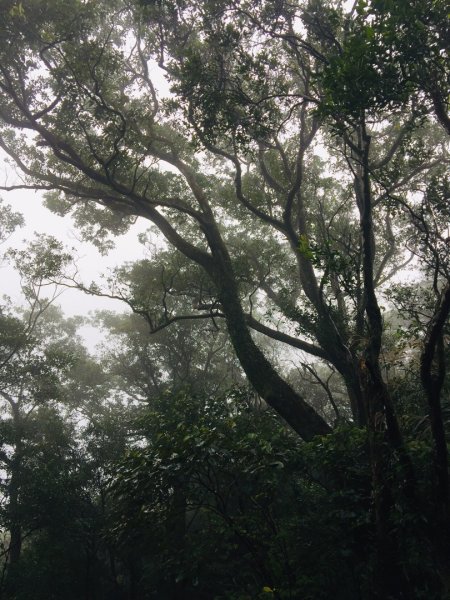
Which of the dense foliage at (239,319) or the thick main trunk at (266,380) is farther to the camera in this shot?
the thick main trunk at (266,380)

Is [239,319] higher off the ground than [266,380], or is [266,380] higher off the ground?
[239,319]

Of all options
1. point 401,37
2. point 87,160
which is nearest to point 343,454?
point 401,37

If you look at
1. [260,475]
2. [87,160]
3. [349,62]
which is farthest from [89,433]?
[349,62]

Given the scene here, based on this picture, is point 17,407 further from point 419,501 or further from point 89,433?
point 419,501

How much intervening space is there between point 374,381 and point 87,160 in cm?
1002

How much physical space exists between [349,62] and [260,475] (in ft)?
15.8

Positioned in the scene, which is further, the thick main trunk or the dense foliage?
the thick main trunk

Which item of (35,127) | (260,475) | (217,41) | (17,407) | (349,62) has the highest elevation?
(217,41)

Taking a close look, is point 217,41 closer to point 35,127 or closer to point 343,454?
point 35,127

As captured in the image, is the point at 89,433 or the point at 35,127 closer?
the point at 35,127

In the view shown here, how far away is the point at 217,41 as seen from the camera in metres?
9.34

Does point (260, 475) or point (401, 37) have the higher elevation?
point (401, 37)

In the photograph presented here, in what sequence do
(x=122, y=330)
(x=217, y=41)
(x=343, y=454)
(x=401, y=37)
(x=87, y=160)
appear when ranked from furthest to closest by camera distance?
(x=122, y=330)
(x=87, y=160)
(x=217, y=41)
(x=401, y=37)
(x=343, y=454)

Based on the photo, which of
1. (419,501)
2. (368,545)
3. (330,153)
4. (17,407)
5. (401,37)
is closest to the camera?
(419,501)
